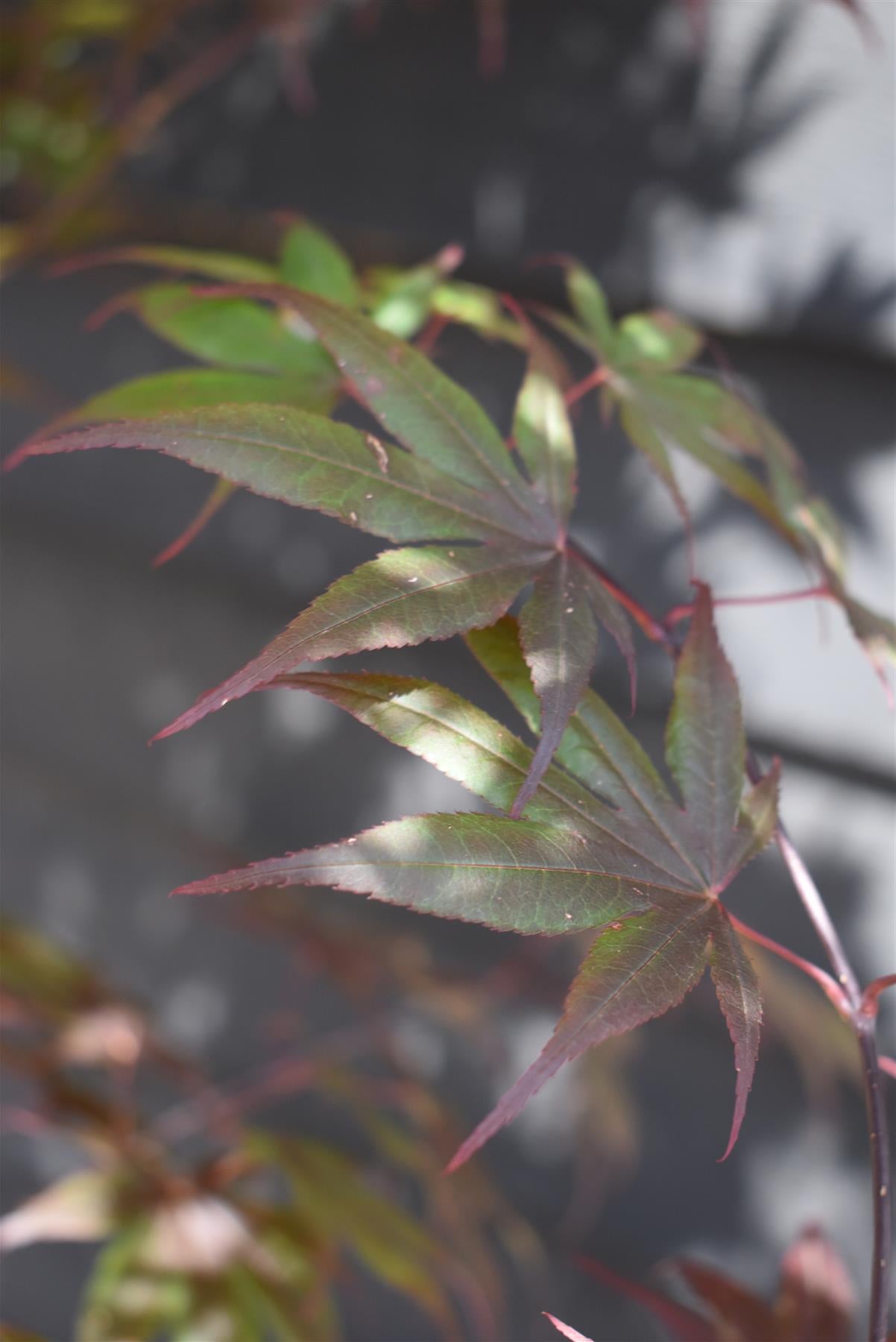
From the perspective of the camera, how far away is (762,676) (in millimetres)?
891

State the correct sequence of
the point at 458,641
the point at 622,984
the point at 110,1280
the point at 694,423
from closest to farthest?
the point at 622,984, the point at 694,423, the point at 110,1280, the point at 458,641

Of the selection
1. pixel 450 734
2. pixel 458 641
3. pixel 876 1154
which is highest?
pixel 450 734

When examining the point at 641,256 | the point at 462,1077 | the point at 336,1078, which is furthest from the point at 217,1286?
the point at 641,256

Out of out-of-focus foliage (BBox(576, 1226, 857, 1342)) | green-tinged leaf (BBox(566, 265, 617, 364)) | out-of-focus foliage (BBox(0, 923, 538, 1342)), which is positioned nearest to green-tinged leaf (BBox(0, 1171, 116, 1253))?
out-of-focus foliage (BBox(0, 923, 538, 1342))

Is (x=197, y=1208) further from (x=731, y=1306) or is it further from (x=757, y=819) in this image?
(x=757, y=819)

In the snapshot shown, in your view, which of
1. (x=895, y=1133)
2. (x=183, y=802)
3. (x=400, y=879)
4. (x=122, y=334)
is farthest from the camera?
(x=183, y=802)

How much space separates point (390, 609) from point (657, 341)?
1.03 ft

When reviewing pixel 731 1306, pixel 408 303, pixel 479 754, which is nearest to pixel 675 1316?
pixel 731 1306

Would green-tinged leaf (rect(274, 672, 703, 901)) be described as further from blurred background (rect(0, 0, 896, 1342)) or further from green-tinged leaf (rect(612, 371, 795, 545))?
blurred background (rect(0, 0, 896, 1342))

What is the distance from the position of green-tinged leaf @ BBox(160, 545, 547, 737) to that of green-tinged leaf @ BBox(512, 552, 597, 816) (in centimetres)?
1

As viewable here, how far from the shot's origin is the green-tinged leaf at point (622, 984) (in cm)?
26

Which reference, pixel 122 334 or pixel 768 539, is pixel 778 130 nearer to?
pixel 768 539

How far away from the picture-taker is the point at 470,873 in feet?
0.96

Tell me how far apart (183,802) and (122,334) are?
0.52m
